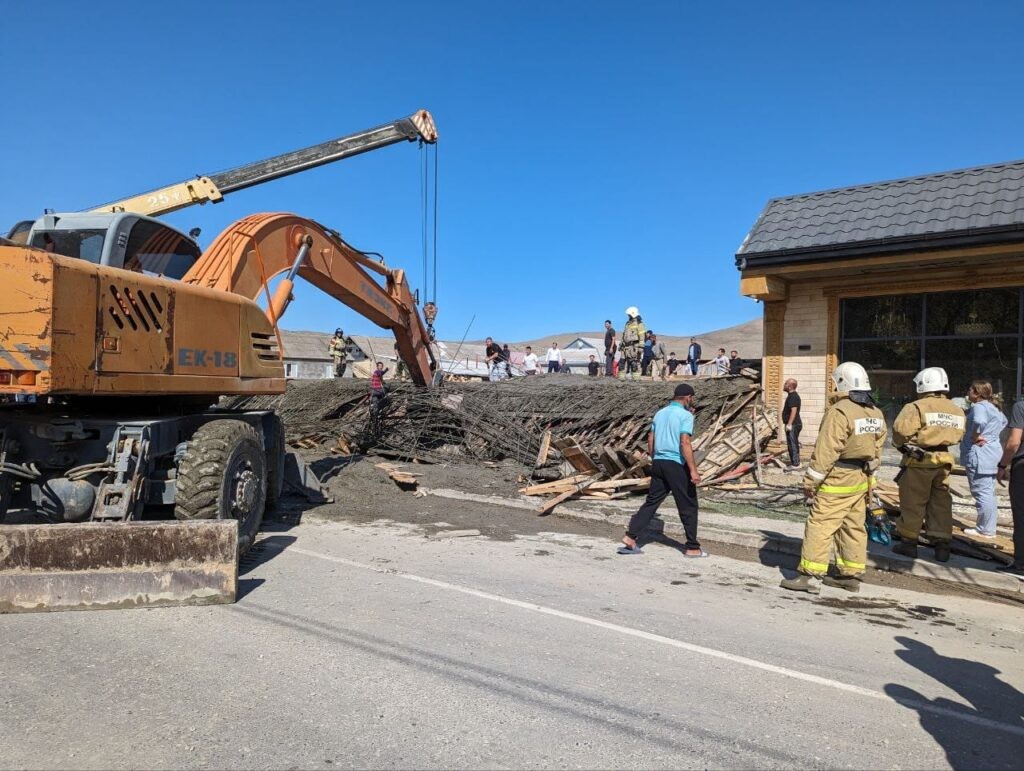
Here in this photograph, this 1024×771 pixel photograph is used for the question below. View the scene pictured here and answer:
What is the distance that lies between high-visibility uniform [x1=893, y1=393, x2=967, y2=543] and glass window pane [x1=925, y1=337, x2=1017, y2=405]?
5447 millimetres

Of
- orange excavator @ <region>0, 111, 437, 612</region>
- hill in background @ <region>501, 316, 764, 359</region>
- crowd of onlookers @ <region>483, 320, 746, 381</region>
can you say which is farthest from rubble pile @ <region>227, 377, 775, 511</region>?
hill in background @ <region>501, 316, 764, 359</region>

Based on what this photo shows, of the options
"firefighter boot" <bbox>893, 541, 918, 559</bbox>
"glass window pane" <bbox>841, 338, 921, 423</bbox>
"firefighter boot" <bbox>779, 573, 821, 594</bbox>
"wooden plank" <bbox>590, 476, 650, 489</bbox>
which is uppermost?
"glass window pane" <bbox>841, 338, 921, 423</bbox>

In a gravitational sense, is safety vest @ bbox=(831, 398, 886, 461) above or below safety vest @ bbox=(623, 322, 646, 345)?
below

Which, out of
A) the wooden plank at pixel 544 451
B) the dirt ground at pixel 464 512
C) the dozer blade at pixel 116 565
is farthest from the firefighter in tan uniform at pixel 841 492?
the wooden plank at pixel 544 451

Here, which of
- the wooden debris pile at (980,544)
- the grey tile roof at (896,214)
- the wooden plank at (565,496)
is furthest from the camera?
the grey tile roof at (896,214)

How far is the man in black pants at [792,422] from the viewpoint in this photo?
12102 millimetres

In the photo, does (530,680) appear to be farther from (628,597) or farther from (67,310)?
(67,310)

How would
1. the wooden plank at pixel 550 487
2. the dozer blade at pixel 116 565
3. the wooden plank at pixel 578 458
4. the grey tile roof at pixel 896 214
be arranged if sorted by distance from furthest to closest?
the wooden plank at pixel 578 458, the grey tile roof at pixel 896 214, the wooden plank at pixel 550 487, the dozer blade at pixel 116 565

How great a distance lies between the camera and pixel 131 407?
6.86 metres

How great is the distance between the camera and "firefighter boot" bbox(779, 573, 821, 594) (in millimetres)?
6098

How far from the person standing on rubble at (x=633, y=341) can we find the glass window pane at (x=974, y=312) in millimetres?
7717

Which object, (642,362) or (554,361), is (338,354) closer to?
(554,361)

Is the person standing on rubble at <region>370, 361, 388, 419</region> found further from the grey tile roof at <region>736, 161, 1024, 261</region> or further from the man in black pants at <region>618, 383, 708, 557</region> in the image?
the man in black pants at <region>618, 383, 708, 557</region>

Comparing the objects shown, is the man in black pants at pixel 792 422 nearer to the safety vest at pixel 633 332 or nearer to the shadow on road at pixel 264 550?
the safety vest at pixel 633 332
